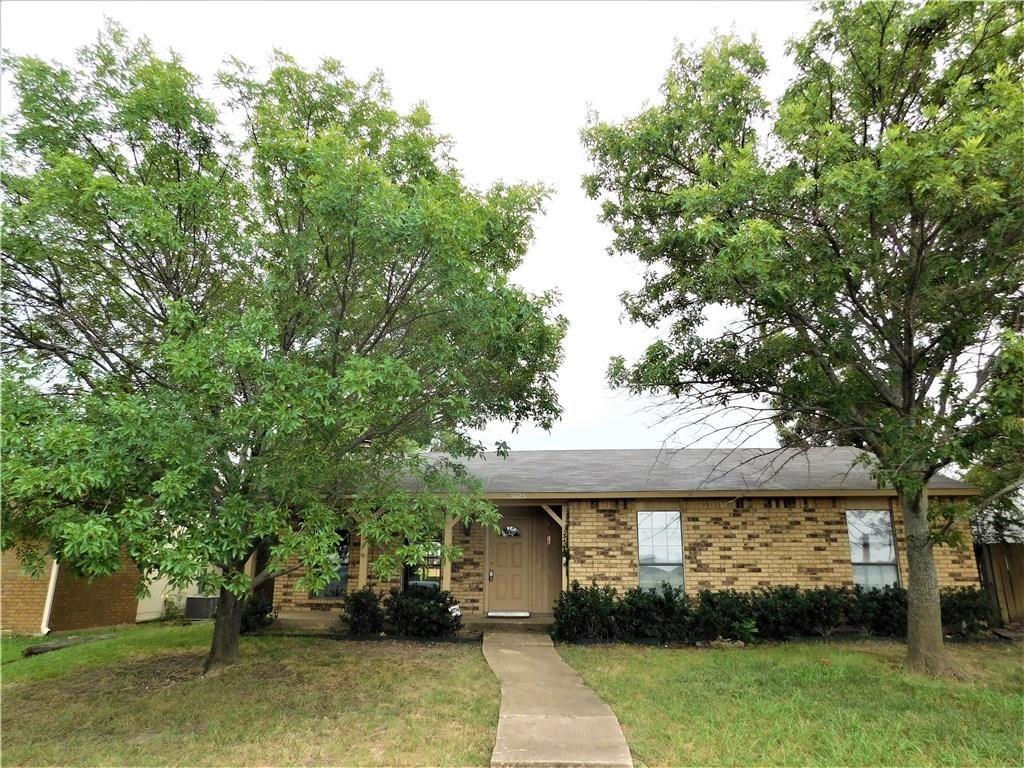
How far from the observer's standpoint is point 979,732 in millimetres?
5602

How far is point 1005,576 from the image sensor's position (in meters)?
11.5

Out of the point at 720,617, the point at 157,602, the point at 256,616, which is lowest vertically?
the point at 157,602

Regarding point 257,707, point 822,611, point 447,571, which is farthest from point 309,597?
point 822,611

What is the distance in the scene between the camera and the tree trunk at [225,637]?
8.22 m

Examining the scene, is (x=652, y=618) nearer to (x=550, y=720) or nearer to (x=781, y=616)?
(x=781, y=616)

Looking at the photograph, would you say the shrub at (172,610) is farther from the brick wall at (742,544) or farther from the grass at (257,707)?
the brick wall at (742,544)

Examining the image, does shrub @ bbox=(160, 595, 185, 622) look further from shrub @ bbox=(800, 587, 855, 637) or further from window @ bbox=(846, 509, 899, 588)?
window @ bbox=(846, 509, 899, 588)

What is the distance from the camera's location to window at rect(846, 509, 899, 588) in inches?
434

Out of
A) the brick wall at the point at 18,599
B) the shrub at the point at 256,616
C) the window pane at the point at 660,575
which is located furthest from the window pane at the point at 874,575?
the brick wall at the point at 18,599

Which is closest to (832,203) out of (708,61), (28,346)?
(708,61)

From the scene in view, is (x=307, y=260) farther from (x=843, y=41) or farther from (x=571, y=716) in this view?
(x=843, y=41)

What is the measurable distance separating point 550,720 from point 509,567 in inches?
267

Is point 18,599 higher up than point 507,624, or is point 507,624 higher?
point 18,599

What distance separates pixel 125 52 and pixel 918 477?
11273 mm
